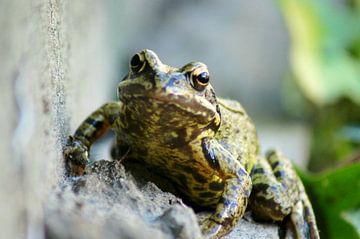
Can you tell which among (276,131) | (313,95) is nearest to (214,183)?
(313,95)

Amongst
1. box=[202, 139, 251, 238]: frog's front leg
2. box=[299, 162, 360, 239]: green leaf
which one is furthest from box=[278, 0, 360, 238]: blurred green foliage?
box=[202, 139, 251, 238]: frog's front leg

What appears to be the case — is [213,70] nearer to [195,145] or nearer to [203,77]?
[195,145]

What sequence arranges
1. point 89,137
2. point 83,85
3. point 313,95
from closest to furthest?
point 89,137, point 83,85, point 313,95

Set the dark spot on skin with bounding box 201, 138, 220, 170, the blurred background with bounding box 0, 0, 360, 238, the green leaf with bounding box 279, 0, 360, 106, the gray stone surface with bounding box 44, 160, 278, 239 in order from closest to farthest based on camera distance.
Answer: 1. the blurred background with bounding box 0, 0, 360, 238
2. the gray stone surface with bounding box 44, 160, 278, 239
3. the dark spot on skin with bounding box 201, 138, 220, 170
4. the green leaf with bounding box 279, 0, 360, 106

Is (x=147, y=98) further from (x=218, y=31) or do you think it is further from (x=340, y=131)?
(x=218, y=31)

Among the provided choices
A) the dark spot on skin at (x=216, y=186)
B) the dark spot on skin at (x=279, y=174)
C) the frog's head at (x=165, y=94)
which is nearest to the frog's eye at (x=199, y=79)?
the frog's head at (x=165, y=94)

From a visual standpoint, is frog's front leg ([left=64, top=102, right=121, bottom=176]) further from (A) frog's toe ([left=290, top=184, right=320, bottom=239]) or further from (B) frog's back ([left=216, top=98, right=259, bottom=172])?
(A) frog's toe ([left=290, top=184, right=320, bottom=239])
